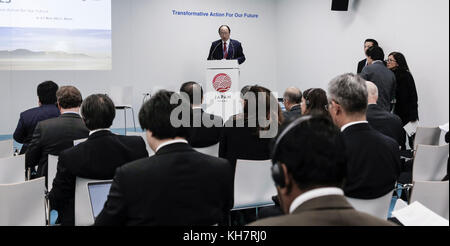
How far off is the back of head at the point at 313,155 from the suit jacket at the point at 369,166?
1031 millimetres

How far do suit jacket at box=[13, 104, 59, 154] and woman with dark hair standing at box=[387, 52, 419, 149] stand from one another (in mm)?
4606

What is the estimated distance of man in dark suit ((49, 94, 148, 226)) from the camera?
248 centimetres

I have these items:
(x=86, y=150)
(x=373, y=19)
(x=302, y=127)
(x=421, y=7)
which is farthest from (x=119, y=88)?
(x=302, y=127)

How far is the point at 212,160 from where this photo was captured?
1.78 m

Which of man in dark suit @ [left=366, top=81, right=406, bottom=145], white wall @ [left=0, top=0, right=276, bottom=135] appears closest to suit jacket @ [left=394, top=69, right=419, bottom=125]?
man in dark suit @ [left=366, top=81, right=406, bottom=145]

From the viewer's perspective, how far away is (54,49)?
8.22 meters

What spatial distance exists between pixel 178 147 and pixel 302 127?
0.76 metres

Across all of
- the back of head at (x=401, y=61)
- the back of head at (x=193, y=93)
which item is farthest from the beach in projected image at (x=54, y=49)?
the back of head at (x=401, y=61)

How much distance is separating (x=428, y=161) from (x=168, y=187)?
2.51m

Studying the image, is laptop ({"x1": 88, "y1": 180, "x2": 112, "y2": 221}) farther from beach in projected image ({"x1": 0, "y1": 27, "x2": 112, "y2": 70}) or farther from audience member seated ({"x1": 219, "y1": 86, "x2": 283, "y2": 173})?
beach in projected image ({"x1": 0, "y1": 27, "x2": 112, "y2": 70})

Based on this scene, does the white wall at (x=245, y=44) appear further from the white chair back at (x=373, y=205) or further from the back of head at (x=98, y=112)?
the back of head at (x=98, y=112)

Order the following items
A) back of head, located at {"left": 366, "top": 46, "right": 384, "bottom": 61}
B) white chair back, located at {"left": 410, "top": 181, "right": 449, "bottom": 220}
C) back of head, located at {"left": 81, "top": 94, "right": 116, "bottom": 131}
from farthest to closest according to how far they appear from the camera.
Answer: back of head, located at {"left": 366, "top": 46, "right": 384, "bottom": 61}
back of head, located at {"left": 81, "top": 94, "right": 116, "bottom": 131}
white chair back, located at {"left": 410, "top": 181, "right": 449, "bottom": 220}

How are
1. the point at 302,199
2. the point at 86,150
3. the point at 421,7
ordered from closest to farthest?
the point at 302,199 → the point at 86,150 → the point at 421,7

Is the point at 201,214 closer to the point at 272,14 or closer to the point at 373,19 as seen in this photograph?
the point at 373,19
